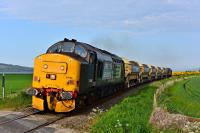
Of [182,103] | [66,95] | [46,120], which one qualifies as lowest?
[46,120]

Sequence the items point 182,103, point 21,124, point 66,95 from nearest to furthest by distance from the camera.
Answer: point 21,124, point 66,95, point 182,103

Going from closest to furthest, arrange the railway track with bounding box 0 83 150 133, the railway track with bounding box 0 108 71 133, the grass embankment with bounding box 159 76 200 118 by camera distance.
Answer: the railway track with bounding box 0 108 71 133 < the railway track with bounding box 0 83 150 133 < the grass embankment with bounding box 159 76 200 118

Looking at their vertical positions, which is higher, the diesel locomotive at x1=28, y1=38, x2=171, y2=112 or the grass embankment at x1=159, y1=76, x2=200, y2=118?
the diesel locomotive at x1=28, y1=38, x2=171, y2=112

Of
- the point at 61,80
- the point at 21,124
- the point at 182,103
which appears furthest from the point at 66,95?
the point at 182,103

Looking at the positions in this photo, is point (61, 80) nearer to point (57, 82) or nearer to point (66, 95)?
point (57, 82)

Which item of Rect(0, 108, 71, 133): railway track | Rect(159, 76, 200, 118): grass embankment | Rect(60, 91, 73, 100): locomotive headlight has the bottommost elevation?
Rect(0, 108, 71, 133): railway track

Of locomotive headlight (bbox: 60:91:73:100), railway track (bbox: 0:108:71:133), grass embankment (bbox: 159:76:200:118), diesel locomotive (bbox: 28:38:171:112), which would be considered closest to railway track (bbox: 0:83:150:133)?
railway track (bbox: 0:108:71:133)

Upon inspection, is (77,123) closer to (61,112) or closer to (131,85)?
(61,112)

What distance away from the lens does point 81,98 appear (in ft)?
69.4

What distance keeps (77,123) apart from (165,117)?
427cm

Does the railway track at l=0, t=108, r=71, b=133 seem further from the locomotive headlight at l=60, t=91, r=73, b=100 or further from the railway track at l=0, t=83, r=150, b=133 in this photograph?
the locomotive headlight at l=60, t=91, r=73, b=100

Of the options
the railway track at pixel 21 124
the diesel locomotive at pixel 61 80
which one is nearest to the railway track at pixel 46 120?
the railway track at pixel 21 124

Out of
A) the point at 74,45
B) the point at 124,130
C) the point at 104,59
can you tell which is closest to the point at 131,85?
the point at 104,59

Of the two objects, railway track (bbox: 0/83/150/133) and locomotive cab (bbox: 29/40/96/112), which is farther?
locomotive cab (bbox: 29/40/96/112)
